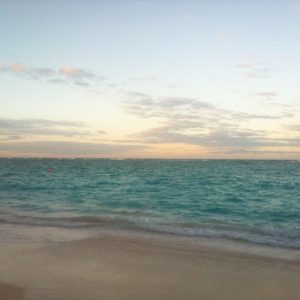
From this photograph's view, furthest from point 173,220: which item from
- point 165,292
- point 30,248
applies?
point 165,292

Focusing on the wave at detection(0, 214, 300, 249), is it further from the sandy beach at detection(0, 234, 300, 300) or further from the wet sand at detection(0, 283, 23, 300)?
the wet sand at detection(0, 283, 23, 300)

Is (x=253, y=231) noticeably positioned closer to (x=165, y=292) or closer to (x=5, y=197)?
(x=165, y=292)

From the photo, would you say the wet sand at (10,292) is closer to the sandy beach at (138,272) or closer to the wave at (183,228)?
the sandy beach at (138,272)

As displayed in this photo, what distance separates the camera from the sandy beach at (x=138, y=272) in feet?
23.2

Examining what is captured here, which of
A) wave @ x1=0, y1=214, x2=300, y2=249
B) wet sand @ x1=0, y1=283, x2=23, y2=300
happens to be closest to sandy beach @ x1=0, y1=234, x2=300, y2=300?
wet sand @ x1=0, y1=283, x2=23, y2=300

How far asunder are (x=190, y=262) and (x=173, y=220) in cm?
677

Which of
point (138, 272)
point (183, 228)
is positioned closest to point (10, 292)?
point (138, 272)

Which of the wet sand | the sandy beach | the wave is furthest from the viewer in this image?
the wave

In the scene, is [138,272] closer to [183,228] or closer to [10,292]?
[10,292]

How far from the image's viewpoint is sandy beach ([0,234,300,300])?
7070 millimetres

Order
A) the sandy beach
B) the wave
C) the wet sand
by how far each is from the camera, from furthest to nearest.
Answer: the wave, the sandy beach, the wet sand

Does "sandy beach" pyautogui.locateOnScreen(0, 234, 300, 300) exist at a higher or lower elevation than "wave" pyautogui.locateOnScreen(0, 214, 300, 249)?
higher

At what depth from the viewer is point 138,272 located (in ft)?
27.2

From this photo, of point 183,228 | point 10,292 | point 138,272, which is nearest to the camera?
point 10,292
